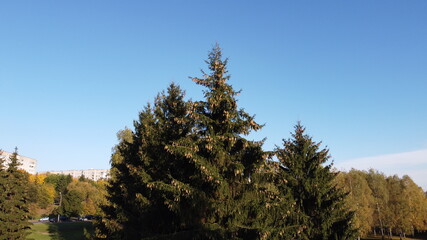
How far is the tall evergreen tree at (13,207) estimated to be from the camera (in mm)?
27891

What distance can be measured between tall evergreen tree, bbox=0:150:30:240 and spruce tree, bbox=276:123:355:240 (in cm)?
2668

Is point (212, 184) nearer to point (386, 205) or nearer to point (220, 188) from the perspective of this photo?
point (220, 188)

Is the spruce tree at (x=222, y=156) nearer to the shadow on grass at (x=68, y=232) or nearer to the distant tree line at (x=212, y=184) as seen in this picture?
the distant tree line at (x=212, y=184)

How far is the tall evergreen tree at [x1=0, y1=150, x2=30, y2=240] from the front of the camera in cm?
2789

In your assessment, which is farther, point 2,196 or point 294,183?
point 2,196

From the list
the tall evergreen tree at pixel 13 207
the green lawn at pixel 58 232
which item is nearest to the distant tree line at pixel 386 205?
the green lawn at pixel 58 232

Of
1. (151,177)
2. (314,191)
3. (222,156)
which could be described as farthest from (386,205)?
(222,156)

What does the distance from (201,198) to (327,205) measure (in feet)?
33.7

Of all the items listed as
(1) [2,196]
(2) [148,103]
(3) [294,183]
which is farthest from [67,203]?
(3) [294,183]

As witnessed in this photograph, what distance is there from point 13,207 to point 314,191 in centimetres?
2860

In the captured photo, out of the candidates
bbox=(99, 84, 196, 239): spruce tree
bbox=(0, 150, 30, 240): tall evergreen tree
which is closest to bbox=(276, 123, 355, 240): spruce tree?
→ bbox=(99, 84, 196, 239): spruce tree

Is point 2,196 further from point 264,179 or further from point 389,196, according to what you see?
point 389,196

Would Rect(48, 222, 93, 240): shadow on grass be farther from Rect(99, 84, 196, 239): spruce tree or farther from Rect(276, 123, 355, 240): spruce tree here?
Rect(276, 123, 355, 240): spruce tree

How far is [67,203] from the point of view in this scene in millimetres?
69500
